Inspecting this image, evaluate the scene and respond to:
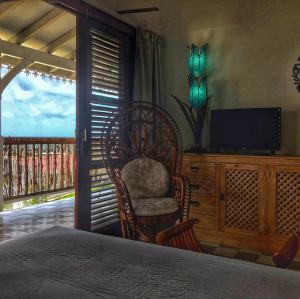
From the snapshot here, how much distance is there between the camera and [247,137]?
3.11 meters

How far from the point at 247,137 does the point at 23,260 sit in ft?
8.05

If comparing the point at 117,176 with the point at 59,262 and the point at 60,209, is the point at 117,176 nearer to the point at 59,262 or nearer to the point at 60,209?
the point at 59,262

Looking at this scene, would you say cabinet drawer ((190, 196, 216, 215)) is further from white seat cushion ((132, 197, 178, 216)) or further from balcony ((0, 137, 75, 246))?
balcony ((0, 137, 75, 246))

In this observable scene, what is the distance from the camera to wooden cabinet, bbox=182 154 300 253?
109 inches

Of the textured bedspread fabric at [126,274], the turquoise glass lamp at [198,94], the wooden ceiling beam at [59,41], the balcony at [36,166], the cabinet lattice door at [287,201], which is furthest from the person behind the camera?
the wooden ceiling beam at [59,41]

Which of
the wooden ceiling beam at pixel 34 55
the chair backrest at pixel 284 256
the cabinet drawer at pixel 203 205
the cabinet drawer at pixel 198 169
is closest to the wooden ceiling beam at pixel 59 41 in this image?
the wooden ceiling beam at pixel 34 55

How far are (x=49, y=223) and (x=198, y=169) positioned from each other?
6.51ft

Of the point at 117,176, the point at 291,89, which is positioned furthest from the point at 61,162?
the point at 291,89

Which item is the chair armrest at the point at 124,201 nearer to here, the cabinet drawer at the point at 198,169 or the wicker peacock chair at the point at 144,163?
the wicker peacock chair at the point at 144,163

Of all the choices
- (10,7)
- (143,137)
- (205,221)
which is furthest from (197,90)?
(10,7)

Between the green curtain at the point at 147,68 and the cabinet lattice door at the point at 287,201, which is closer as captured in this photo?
the cabinet lattice door at the point at 287,201

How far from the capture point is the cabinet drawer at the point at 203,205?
10.2 feet

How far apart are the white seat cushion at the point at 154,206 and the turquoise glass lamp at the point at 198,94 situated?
1073mm

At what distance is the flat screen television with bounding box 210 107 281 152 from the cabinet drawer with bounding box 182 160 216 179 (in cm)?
27
